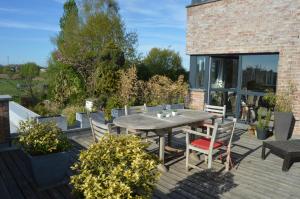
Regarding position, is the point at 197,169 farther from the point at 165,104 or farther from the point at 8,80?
the point at 8,80

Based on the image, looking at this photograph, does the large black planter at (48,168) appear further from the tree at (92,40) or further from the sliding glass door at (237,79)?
the sliding glass door at (237,79)

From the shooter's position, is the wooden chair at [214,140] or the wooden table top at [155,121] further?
the wooden table top at [155,121]

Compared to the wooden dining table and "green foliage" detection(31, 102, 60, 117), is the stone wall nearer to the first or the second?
the wooden dining table

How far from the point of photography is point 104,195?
228cm

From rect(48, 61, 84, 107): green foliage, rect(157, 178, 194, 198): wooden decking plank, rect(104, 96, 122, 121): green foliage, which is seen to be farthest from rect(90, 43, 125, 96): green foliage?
rect(157, 178, 194, 198): wooden decking plank

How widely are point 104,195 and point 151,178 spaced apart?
506 mm

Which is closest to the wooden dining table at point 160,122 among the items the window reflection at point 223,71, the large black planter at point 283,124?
the large black planter at point 283,124

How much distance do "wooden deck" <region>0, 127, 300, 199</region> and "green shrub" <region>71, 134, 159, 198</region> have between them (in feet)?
4.57

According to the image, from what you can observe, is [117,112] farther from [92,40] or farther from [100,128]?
[92,40]

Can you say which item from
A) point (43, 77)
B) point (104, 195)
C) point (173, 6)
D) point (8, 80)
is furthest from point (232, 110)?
point (8, 80)

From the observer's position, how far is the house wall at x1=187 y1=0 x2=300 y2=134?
7.35m

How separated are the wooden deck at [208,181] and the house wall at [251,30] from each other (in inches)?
128

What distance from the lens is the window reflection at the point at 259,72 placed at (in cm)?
805

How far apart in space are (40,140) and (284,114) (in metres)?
6.09
